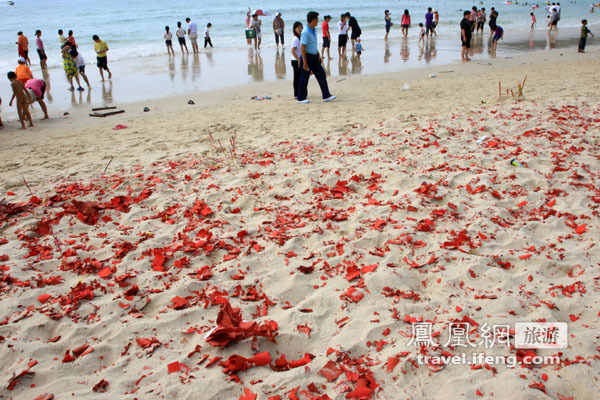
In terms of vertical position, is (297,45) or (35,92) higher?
(297,45)

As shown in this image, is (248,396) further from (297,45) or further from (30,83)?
(30,83)

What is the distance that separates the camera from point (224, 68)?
50.2 ft

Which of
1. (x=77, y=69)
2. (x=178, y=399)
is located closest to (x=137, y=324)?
(x=178, y=399)

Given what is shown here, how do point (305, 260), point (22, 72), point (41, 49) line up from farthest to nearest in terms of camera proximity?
point (41, 49)
point (22, 72)
point (305, 260)

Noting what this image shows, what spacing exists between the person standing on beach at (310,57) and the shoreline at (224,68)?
3.61 metres

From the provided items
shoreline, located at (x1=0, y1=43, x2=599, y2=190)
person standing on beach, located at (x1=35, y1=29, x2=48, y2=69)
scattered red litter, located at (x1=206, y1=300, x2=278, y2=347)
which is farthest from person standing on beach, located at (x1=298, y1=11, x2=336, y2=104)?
person standing on beach, located at (x1=35, y1=29, x2=48, y2=69)

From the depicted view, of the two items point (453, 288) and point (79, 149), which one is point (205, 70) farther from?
point (453, 288)

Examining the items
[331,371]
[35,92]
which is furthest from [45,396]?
[35,92]

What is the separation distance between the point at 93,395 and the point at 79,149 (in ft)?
18.2

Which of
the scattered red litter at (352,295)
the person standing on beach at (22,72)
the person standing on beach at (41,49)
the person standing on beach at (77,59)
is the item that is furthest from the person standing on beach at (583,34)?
the person standing on beach at (41,49)

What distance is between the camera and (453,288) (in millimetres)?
2832

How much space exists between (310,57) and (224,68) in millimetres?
7723

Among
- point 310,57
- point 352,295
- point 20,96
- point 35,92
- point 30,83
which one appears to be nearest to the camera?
point 352,295

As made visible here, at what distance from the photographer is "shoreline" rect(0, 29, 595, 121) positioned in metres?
11.7
